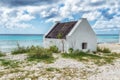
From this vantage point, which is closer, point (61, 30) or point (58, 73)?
point (58, 73)

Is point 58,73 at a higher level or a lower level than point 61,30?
lower

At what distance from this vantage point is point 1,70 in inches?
485

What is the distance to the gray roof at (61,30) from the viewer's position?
2139 cm

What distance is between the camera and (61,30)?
22734 mm

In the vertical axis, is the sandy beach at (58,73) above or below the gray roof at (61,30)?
below

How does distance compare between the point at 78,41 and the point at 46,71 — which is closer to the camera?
the point at 46,71

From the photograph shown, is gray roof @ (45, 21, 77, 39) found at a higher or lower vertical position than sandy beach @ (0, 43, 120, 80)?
higher

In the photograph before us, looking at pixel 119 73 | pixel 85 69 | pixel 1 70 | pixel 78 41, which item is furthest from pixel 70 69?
pixel 78 41

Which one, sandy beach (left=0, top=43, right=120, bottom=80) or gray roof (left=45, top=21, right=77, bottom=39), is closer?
sandy beach (left=0, top=43, right=120, bottom=80)

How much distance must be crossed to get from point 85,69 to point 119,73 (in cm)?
210

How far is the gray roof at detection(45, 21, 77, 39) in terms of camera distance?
21391mm

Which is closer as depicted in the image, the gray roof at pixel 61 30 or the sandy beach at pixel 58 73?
the sandy beach at pixel 58 73

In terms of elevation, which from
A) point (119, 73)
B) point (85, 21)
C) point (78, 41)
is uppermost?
point (85, 21)

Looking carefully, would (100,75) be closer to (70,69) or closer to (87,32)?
(70,69)
